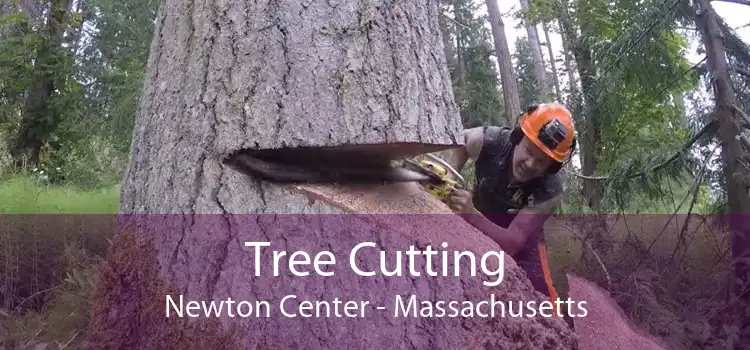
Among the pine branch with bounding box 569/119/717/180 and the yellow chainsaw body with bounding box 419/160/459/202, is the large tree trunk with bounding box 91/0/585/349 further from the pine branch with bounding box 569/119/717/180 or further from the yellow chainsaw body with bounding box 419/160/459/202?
the pine branch with bounding box 569/119/717/180

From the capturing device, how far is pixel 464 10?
17.1m

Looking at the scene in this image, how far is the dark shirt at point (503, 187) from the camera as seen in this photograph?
2.87 meters

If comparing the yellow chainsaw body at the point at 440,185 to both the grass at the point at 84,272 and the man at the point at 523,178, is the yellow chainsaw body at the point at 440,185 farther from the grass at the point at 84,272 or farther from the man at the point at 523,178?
the grass at the point at 84,272

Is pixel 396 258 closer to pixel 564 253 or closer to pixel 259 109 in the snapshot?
→ pixel 259 109

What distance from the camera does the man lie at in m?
2.59

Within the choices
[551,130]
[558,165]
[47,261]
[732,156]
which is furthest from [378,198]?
[47,261]

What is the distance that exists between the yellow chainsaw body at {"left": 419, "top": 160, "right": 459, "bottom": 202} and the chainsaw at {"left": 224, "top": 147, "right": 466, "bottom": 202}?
23cm

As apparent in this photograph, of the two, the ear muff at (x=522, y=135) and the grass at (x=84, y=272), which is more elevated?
the ear muff at (x=522, y=135)

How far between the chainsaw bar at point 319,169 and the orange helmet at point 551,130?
3.18ft

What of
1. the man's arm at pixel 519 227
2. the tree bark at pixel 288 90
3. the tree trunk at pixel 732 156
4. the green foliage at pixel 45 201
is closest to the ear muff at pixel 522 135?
the man's arm at pixel 519 227

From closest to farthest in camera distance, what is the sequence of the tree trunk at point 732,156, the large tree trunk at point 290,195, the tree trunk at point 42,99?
the large tree trunk at point 290,195 < the tree trunk at point 732,156 < the tree trunk at point 42,99

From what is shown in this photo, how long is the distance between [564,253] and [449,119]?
160 inches

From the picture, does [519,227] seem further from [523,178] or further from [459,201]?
[459,201]

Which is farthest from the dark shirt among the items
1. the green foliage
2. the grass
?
the green foliage
